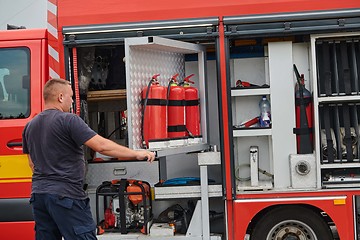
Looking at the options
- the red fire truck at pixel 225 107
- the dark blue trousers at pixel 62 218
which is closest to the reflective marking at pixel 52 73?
the red fire truck at pixel 225 107

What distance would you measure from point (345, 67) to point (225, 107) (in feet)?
3.92

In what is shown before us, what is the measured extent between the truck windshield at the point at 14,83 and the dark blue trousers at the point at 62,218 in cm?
157

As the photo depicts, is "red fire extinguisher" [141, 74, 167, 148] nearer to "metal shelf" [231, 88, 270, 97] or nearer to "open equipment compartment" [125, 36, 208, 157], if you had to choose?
"open equipment compartment" [125, 36, 208, 157]

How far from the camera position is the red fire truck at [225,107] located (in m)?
5.14

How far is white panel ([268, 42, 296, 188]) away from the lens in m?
5.30

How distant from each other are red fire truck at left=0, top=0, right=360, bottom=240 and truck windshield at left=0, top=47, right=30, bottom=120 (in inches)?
0.4

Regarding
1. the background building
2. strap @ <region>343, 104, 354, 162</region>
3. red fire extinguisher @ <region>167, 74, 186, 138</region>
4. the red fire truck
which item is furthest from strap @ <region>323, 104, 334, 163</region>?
the background building

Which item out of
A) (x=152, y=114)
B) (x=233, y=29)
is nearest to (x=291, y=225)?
(x=152, y=114)

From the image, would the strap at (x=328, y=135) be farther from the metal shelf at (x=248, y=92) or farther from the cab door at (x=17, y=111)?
the cab door at (x=17, y=111)

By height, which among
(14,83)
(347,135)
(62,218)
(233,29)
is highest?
(233,29)

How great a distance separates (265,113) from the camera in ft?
17.9

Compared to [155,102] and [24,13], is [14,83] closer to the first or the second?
[155,102]

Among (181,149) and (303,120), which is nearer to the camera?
(181,149)

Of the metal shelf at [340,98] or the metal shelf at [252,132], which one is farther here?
the metal shelf at [252,132]
